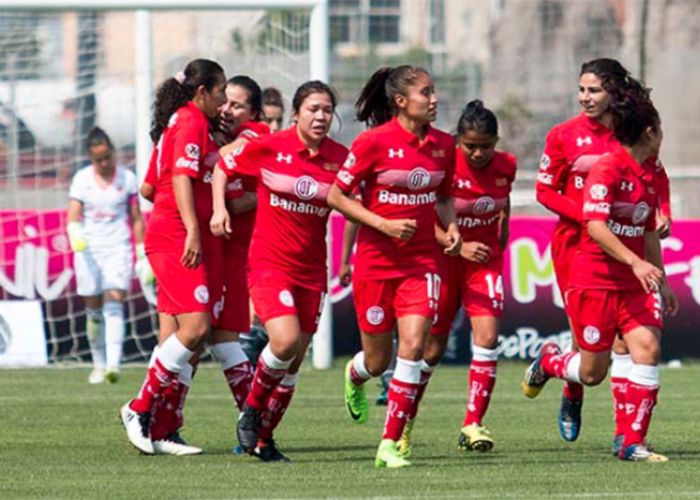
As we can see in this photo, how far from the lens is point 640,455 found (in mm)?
9750

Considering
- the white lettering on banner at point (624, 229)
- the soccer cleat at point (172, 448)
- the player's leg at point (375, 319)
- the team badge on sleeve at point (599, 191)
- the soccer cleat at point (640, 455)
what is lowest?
the soccer cleat at point (172, 448)

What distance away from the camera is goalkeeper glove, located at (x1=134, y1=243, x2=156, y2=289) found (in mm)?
16109

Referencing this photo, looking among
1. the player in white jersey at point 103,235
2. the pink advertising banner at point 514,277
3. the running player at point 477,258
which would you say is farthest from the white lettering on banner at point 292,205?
the pink advertising banner at point 514,277

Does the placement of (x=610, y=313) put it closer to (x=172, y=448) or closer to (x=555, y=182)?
(x=555, y=182)

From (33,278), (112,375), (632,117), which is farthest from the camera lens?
(33,278)

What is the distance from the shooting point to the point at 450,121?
22.4 m

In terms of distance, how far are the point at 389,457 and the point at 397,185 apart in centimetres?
139

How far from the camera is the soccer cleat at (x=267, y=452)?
32.8ft

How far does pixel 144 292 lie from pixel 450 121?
18.1 ft

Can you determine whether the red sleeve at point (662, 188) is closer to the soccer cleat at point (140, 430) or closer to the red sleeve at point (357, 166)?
the red sleeve at point (357, 166)

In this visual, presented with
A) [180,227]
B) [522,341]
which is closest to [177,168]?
[180,227]

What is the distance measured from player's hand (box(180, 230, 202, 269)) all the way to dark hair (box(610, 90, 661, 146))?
2.28 m

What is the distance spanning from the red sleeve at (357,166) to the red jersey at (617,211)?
1.17m

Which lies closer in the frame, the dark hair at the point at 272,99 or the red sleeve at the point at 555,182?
the red sleeve at the point at 555,182
